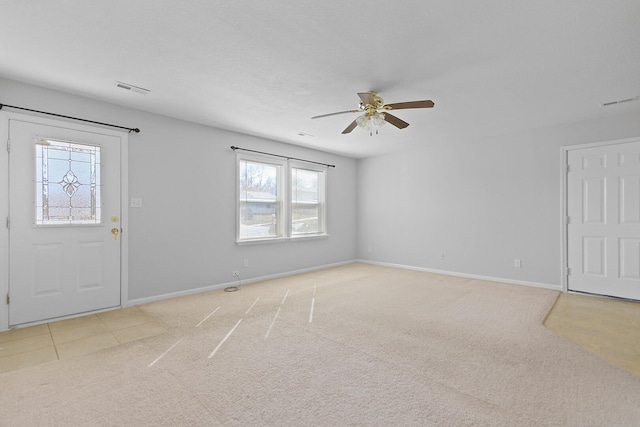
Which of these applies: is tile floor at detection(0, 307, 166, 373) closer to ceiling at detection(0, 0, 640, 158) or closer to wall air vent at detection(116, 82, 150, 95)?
ceiling at detection(0, 0, 640, 158)

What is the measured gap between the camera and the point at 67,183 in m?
3.42

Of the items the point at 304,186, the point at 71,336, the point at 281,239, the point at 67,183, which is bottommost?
the point at 71,336

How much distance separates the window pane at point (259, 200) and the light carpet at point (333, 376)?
193 cm

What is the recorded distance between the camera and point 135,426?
5.54ft

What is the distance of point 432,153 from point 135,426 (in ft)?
19.4

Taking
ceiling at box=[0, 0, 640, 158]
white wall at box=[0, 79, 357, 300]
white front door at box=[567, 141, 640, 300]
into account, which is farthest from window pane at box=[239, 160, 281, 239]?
white front door at box=[567, 141, 640, 300]

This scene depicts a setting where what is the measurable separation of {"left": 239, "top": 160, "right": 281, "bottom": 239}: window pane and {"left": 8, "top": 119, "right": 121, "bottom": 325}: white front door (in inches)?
73.2

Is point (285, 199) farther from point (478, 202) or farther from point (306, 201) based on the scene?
point (478, 202)

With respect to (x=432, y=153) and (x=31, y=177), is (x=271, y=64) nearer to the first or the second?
(x=31, y=177)

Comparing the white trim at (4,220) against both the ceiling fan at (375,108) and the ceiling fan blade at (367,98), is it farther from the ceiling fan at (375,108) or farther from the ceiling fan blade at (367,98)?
the ceiling fan blade at (367,98)

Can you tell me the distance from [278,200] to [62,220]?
318 centimetres

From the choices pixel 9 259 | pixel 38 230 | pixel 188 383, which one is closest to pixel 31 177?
pixel 38 230

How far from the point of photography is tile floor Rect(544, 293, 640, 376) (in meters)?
2.56

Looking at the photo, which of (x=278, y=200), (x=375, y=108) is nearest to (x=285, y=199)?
(x=278, y=200)
